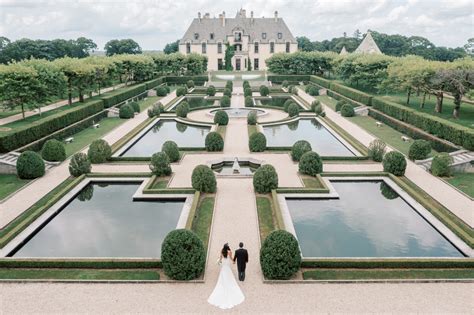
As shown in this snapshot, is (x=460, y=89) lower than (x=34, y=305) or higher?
higher

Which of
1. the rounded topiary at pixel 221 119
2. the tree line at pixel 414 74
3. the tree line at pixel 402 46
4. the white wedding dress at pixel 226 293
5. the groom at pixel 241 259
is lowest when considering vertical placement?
the white wedding dress at pixel 226 293

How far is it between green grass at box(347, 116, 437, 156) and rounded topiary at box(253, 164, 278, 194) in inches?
414

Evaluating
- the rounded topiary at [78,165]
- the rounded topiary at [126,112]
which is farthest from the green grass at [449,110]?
the rounded topiary at [126,112]

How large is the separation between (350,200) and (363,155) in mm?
6407

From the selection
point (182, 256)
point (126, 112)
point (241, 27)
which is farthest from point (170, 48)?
point (182, 256)

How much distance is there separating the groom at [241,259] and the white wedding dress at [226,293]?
1.49ft

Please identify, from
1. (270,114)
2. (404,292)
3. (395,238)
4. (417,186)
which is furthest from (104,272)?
(270,114)

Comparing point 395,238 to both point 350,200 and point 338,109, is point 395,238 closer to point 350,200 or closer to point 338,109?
point 350,200

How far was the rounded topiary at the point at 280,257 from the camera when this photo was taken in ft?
33.9

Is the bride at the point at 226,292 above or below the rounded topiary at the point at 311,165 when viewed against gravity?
below

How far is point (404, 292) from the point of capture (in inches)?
393

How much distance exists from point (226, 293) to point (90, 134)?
22086mm

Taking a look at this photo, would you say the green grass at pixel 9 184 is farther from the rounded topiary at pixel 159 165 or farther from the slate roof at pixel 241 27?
the slate roof at pixel 241 27

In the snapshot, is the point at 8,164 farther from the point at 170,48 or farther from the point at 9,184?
the point at 170,48
